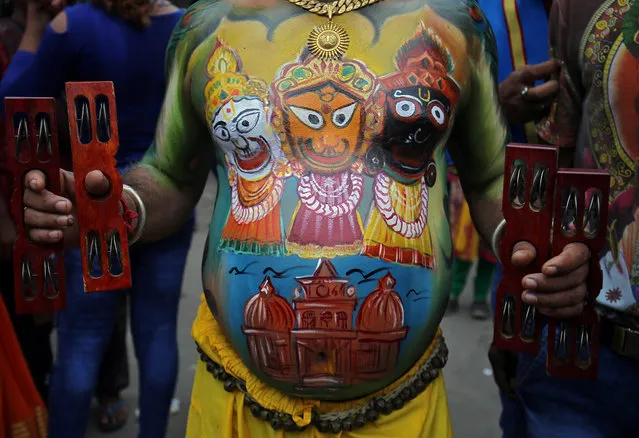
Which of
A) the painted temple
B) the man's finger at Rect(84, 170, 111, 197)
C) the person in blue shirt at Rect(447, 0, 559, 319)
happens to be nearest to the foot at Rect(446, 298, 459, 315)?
the person in blue shirt at Rect(447, 0, 559, 319)

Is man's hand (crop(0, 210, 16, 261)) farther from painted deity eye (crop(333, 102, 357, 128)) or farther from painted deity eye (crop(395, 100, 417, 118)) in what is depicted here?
painted deity eye (crop(395, 100, 417, 118))

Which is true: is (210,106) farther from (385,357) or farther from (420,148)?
(385,357)

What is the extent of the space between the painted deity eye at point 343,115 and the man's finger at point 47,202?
0.59 meters

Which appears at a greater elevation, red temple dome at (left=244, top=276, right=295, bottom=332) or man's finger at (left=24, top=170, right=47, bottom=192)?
man's finger at (left=24, top=170, right=47, bottom=192)

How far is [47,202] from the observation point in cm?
164

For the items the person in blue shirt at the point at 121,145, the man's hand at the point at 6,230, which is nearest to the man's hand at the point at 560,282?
the person in blue shirt at the point at 121,145

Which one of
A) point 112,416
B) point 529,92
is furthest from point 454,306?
point 529,92

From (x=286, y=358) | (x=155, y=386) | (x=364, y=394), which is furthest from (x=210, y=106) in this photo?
(x=155, y=386)

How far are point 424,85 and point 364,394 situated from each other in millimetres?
691

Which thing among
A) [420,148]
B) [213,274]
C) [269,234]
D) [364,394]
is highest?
[420,148]

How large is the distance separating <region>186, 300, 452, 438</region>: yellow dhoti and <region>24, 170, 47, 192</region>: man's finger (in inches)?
20.4

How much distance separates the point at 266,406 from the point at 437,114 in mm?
745

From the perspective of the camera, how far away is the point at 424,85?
171 centimetres

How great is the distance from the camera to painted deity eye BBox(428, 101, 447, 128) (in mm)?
1700
